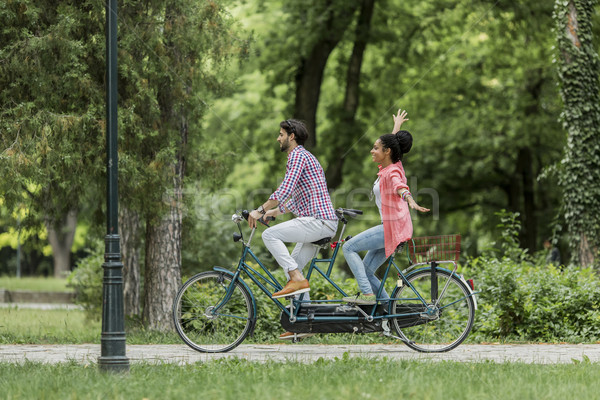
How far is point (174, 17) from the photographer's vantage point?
992 centimetres

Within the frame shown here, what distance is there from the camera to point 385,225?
721 cm

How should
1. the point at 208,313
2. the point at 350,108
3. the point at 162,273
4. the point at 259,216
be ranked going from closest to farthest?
the point at 259,216 < the point at 208,313 < the point at 162,273 < the point at 350,108

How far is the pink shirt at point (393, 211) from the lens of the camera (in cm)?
718

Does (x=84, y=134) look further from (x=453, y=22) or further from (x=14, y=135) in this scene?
(x=453, y=22)

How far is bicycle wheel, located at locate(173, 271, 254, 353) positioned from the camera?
290 inches

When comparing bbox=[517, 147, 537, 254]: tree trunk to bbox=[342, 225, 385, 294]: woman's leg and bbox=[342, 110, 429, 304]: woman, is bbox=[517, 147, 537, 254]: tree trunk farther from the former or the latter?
bbox=[342, 225, 385, 294]: woman's leg

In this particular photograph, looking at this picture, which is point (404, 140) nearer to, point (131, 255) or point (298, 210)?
point (298, 210)

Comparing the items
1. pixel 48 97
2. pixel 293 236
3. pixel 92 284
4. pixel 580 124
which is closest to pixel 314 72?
pixel 580 124

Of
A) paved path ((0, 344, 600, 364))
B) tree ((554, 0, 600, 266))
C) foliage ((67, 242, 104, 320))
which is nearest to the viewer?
paved path ((0, 344, 600, 364))

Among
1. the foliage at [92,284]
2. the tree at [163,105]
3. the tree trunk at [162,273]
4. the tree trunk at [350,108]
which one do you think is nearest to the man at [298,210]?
the tree at [163,105]

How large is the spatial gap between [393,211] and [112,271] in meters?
2.63

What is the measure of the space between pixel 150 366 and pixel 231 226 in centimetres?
881

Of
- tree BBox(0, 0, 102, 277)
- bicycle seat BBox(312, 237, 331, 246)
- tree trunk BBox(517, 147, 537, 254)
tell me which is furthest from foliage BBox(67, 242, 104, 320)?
tree trunk BBox(517, 147, 537, 254)

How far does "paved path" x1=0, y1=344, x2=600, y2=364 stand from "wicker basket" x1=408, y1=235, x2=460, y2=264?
914 millimetres
